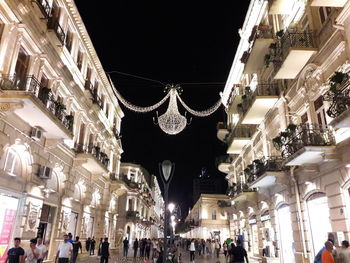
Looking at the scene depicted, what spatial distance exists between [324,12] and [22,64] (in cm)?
1286

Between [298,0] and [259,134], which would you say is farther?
[259,134]

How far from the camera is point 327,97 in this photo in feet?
31.2

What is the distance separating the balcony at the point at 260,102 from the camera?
1630cm

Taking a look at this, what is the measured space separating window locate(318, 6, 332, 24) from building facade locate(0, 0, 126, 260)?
1194cm

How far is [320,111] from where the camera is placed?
1214 centimetres

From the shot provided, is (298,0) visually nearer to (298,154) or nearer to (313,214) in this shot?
(298,154)

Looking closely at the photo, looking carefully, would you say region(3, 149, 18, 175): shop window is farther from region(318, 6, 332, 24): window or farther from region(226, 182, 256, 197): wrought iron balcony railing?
region(226, 182, 256, 197): wrought iron balcony railing

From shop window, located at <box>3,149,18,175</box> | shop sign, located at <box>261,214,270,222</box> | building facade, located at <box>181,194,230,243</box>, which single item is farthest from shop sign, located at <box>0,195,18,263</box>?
building facade, located at <box>181,194,230,243</box>

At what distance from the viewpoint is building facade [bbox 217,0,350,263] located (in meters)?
10.3

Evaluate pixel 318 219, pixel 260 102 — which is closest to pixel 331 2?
pixel 260 102

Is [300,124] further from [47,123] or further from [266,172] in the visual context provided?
[47,123]

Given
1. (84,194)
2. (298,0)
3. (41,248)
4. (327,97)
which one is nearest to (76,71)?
(84,194)

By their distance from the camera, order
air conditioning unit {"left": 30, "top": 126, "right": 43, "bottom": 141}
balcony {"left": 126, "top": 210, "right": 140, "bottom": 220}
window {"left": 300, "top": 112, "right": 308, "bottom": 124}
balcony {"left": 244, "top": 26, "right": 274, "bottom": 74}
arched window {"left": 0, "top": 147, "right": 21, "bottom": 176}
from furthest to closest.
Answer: balcony {"left": 126, "top": 210, "right": 140, "bottom": 220} < balcony {"left": 244, "top": 26, "right": 274, "bottom": 74} < window {"left": 300, "top": 112, "right": 308, "bottom": 124} < air conditioning unit {"left": 30, "top": 126, "right": 43, "bottom": 141} < arched window {"left": 0, "top": 147, "right": 21, "bottom": 176}

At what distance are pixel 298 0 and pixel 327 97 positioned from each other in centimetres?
684
